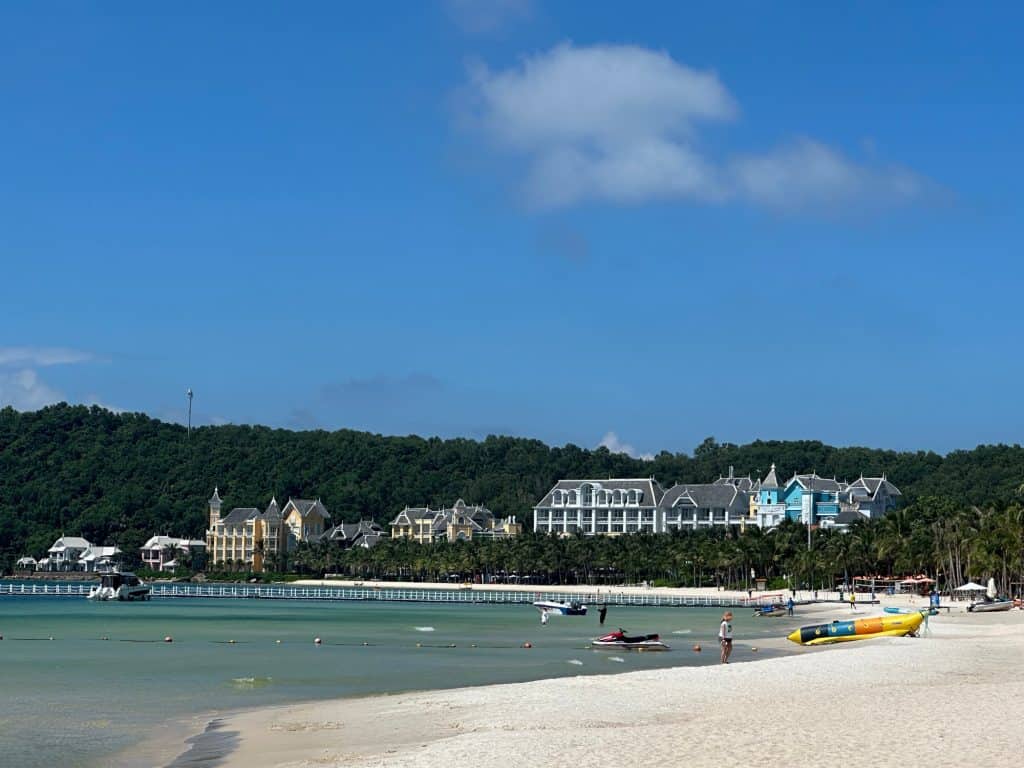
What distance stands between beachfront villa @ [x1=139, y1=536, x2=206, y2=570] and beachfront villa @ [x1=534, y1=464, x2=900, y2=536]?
51.2 m

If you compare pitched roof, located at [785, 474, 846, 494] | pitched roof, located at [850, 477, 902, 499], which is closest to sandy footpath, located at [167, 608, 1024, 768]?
pitched roof, located at [785, 474, 846, 494]

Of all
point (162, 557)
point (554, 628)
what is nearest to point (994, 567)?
point (554, 628)

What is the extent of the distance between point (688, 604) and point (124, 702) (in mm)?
71534

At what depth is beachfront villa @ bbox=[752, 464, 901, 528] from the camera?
145125mm

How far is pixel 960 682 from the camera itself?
29.4 metres

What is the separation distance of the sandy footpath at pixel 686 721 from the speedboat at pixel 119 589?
9114 centimetres

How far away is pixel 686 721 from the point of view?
22.0m

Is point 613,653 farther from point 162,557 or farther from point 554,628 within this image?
point 162,557

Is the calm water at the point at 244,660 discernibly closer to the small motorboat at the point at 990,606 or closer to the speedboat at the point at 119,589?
the small motorboat at the point at 990,606

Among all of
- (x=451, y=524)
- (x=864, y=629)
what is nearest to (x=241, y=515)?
(x=451, y=524)

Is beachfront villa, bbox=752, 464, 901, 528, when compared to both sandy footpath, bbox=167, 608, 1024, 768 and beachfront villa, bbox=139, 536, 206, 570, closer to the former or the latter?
beachfront villa, bbox=139, 536, 206, 570

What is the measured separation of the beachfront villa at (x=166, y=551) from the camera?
177875 mm

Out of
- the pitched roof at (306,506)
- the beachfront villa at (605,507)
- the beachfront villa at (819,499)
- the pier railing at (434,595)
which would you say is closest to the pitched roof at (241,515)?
the pitched roof at (306,506)

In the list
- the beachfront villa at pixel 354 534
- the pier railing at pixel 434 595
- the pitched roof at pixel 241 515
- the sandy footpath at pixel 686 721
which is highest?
the pitched roof at pixel 241 515
